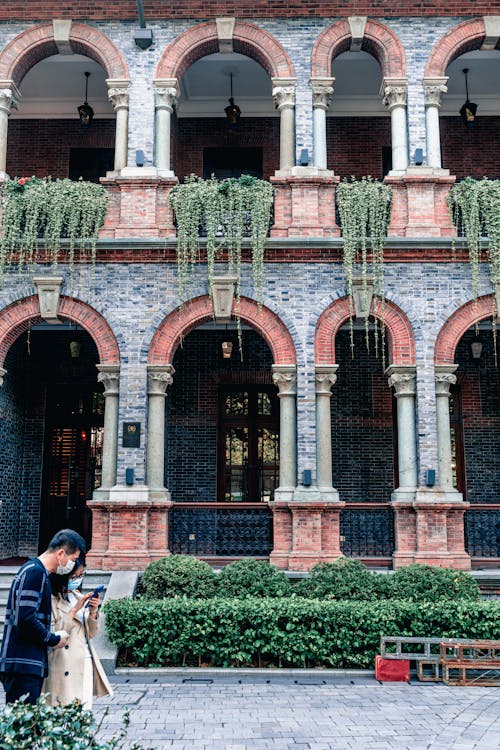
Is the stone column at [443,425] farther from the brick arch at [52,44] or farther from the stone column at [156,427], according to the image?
the brick arch at [52,44]

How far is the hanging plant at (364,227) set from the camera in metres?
12.9

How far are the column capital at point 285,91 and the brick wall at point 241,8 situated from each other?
1340 mm

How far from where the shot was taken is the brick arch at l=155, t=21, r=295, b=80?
1372 centimetres

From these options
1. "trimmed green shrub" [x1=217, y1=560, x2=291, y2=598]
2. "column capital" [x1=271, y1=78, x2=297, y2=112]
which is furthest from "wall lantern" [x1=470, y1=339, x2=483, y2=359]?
"trimmed green shrub" [x1=217, y1=560, x2=291, y2=598]

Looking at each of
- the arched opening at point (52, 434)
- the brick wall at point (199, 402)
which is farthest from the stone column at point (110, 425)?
the arched opening at point (52, 434)

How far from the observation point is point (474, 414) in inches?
627

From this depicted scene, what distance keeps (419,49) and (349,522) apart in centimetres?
877

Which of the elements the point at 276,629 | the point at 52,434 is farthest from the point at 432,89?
the point at 52,434

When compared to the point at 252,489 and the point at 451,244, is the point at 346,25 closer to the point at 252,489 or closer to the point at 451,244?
the point at 451,244

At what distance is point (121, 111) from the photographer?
13742 mm

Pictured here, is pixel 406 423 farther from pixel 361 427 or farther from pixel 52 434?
pixel 52 434

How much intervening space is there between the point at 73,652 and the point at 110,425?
7.51 meters

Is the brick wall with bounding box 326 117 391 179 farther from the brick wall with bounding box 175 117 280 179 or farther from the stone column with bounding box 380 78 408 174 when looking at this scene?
the stone column with bounding box 380 78 408 174

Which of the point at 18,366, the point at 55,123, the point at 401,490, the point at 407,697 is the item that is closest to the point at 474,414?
the point at 401,490
